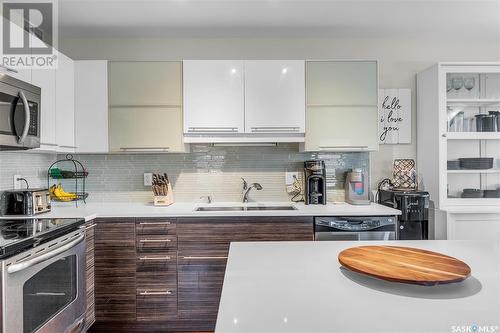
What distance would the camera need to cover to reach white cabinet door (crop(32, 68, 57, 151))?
2318 millimetres

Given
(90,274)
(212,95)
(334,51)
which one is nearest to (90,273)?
(90,274)

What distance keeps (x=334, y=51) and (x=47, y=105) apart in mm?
2596

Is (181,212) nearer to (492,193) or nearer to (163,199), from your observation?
(163,199)

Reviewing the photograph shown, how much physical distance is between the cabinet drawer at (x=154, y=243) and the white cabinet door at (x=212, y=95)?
91cm

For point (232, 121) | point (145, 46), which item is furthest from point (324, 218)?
point (145, 46)

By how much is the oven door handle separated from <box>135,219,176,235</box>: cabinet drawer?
0.44m

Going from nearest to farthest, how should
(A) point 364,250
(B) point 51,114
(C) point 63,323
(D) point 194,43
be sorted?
(A) point 364,250, (C) point 63,323, (B) point 51,114, (D) point 194,43

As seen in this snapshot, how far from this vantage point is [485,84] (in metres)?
2.96

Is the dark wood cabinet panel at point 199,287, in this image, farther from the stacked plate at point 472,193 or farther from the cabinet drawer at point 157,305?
the stacked plate at point 472,193

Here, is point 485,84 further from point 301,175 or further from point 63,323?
point 63,323

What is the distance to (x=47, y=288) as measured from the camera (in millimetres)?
1798

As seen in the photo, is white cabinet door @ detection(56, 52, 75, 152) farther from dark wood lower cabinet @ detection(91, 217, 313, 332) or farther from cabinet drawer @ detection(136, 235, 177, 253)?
cabinet drawer @ detection(136, 235, 177, 253)

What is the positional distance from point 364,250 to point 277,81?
72.4 inches

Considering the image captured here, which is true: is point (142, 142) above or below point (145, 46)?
Answer: below
